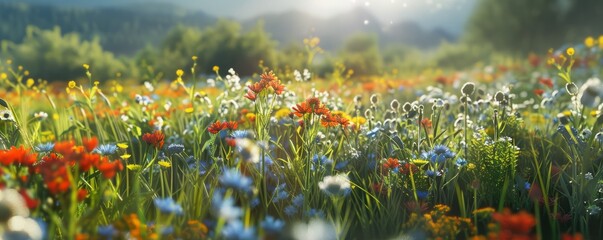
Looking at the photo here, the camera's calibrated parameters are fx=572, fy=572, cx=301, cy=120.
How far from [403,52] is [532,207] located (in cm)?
2662

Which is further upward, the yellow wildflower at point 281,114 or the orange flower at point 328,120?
the yellow wildflower at point 281,114

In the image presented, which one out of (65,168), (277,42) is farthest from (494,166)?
(277,42)

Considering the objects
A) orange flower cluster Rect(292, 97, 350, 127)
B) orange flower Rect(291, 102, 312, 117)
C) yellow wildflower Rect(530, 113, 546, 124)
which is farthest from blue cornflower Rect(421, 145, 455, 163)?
yellow wildflower Rect(530, 113, 546, 124)

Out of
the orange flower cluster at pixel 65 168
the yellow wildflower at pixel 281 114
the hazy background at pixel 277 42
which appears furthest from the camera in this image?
the hazy background at pixel 277 42

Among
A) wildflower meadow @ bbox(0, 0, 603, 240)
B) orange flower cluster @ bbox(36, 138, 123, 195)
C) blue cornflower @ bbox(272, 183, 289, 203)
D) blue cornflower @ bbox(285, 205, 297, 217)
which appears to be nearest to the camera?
orange flower cluster @ bbox(36, 138, 123, 195)

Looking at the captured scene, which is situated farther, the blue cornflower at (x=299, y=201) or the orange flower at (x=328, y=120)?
the orange flower at (x=328, y=120)

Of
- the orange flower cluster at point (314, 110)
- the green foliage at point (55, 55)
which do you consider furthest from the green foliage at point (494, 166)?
the green foliage at point (55, 55)

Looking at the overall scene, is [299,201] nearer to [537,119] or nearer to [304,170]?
[304,170]

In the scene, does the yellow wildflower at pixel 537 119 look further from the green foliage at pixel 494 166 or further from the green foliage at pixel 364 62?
the green foliage at pixel 364 62

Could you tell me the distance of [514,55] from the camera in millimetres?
23578

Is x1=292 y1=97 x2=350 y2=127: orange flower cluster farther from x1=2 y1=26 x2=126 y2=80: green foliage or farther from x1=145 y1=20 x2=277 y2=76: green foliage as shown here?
x1=2 y1=26 x2=126 y2=80: green foliage

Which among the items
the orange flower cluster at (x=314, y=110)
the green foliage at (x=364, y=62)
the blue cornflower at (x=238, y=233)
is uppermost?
the green foliage at (x=364, y=62)

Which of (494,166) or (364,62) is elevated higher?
(364,62)

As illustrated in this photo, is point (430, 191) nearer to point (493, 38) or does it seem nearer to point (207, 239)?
point (207, 239)
